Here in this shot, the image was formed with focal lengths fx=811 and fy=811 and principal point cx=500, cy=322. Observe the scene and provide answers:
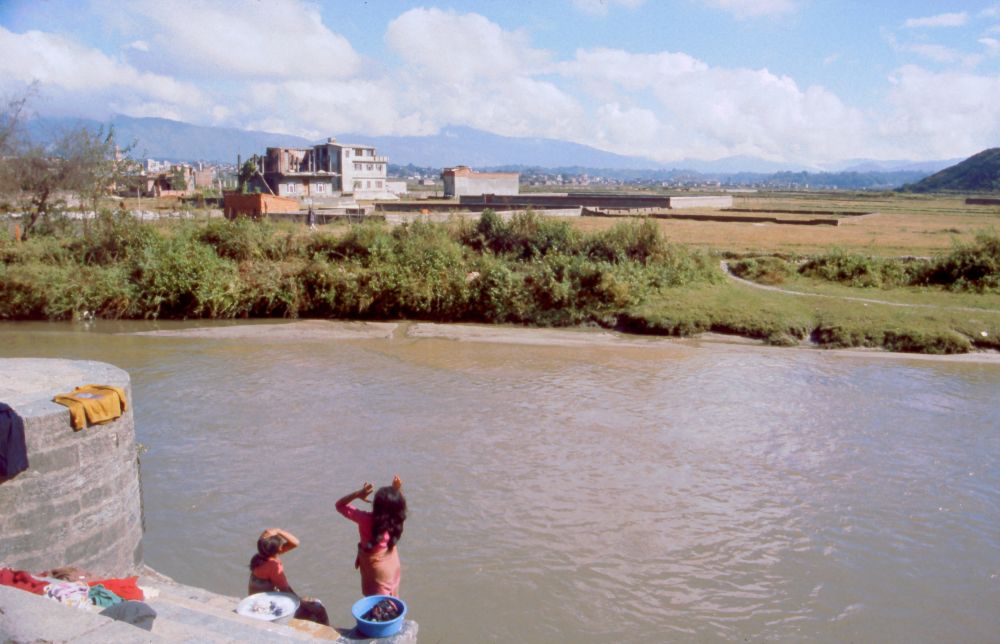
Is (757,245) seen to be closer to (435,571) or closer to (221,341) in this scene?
(221,341)

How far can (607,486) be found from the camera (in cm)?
1195

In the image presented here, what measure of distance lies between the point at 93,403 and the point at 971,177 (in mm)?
190398

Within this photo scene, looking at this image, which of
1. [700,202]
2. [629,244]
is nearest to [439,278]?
[629,244]

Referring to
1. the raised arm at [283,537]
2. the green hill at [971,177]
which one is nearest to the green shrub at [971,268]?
the raised arm at [283,537]

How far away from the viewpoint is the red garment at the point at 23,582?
5.46 metres

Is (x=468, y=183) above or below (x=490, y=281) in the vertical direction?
above

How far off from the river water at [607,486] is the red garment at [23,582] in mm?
3236

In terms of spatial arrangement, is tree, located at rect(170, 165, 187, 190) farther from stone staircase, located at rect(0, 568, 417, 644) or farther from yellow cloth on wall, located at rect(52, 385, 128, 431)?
stone staircase, located at rect(0, 568, 417, 644)

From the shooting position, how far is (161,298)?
26062mm

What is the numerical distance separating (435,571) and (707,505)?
418cm

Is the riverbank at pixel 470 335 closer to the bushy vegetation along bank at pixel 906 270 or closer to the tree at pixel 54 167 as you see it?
the bushy vegetation along bank at pixel 906 270

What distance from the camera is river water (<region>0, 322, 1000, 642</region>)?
875cm

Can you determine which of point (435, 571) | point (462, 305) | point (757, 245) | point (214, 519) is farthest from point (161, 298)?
point (757, 245)

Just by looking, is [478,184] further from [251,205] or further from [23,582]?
[23,582]
